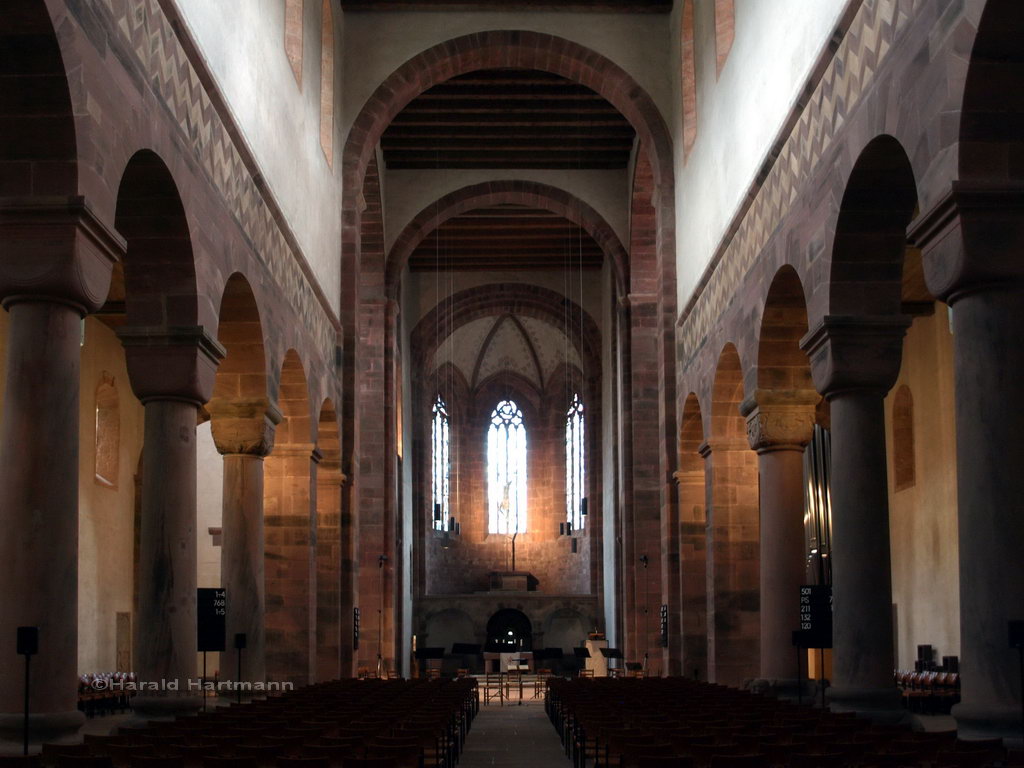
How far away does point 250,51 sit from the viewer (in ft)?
54.5

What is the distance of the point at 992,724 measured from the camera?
9.25 metres

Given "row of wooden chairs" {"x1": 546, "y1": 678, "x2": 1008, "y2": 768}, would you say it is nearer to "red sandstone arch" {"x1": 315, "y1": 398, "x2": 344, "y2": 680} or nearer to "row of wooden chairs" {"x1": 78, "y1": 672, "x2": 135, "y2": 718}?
"row of wooden chairs" {"x1": 78, "y1": 672, "x2": 135, "y2": 718}

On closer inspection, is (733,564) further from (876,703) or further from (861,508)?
(876,703)

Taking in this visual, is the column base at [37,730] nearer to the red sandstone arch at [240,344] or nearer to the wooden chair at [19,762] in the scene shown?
the wooden chair at [19,762]

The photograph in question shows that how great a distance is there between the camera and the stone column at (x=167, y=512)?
13.5 metres

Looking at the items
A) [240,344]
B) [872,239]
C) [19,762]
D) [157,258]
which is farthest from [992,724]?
[240,344]

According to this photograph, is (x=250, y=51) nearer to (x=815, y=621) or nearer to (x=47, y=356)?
(x=47, y=356)

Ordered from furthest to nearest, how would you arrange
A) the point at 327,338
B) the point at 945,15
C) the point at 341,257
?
the point at 341,257 → the point at 327,338 → the point at 945,15

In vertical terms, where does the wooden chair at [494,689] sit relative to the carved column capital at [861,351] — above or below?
below

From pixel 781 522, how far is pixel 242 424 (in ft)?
23.8

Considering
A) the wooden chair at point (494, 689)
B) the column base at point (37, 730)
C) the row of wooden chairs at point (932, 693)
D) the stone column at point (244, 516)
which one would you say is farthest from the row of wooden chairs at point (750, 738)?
the wooden chair at point (494, 689)

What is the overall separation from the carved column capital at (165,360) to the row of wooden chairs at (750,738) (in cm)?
531

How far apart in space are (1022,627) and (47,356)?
7.25m

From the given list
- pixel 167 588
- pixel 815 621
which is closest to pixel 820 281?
pixel 815 621
